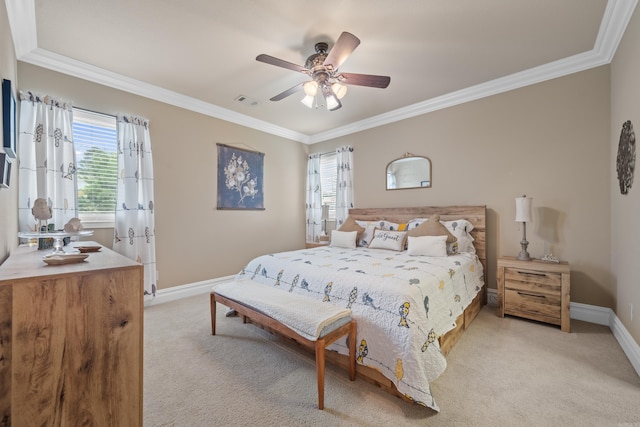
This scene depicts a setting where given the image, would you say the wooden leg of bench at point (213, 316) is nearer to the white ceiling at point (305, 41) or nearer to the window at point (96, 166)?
the window at point (96, 166)

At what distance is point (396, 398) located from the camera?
1646 mm

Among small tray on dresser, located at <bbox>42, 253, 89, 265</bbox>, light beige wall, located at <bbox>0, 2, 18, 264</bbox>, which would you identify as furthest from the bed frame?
light beige wall, located at <bbox>0, 2, 18, 264</bbox>

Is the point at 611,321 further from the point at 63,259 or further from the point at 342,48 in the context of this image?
the point at 63,259

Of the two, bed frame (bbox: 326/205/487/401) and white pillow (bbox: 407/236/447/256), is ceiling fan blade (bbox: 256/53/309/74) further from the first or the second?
bed frame (bbox: 326/205/487/401)

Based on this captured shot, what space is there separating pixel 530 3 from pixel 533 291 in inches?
101

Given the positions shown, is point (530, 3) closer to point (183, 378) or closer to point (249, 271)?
point (249, 271)

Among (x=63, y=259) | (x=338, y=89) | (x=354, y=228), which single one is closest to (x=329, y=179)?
(x=354, y=228)

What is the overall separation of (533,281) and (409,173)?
206cm

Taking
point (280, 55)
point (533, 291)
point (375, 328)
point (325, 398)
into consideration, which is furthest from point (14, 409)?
point (533, 291)

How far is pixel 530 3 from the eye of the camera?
202cm

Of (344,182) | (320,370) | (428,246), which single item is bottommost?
(320,370)

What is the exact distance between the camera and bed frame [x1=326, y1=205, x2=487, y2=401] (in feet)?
5.87

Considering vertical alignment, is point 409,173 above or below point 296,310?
above

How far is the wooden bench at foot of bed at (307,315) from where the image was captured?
1.58 m
